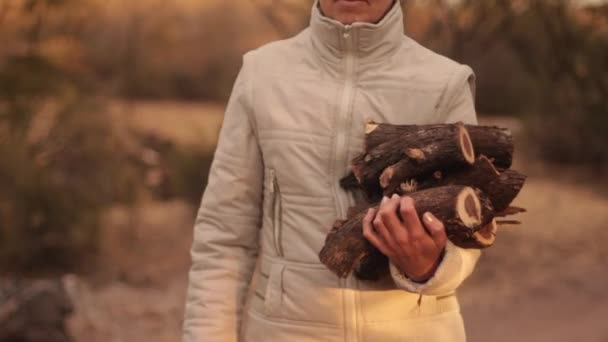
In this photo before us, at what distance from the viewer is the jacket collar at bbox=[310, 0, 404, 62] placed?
2.60 meters

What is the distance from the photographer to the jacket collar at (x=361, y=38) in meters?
2.60

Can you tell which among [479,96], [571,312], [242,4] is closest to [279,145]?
[571,312]

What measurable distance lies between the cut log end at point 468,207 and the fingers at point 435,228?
0.05 meters

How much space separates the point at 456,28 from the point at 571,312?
2.82 meters

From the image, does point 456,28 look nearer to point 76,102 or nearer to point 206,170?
point 206,170

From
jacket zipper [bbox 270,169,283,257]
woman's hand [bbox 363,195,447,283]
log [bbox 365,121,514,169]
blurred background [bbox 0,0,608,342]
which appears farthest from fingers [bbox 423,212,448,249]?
blurred background [bbox 0,0,608,342]

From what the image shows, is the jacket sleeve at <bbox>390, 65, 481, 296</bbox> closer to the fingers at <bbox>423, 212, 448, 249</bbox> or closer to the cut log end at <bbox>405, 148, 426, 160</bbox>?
the fingers at <bbox>423, 212, 448, 249</bbox>

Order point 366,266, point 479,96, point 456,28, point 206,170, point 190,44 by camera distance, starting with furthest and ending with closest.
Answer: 1. point 190,44
2. point 479,96
3. point 206,170
4. point 456,28
5. point 366,266

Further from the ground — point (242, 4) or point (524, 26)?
point (524, 26)

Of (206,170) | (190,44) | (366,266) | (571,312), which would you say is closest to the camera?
(366,266)

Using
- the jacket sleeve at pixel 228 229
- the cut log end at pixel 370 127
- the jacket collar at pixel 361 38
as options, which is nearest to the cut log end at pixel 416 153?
the cut log end at pixel 370 127

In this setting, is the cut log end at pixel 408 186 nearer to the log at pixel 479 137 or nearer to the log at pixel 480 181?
the log at pixel 480 181

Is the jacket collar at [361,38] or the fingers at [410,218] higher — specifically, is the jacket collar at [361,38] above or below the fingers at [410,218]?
above

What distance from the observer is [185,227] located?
11.1 metres
